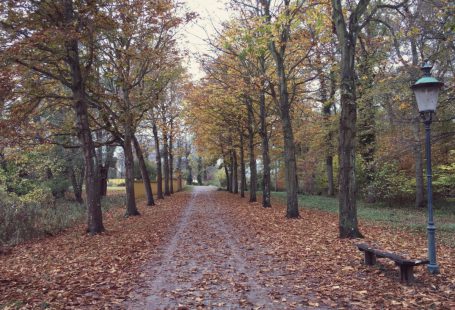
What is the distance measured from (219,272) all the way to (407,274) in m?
3.21

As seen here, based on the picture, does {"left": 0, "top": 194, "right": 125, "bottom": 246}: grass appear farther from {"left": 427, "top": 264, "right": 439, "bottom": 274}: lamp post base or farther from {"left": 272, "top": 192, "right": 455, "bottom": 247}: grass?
{"left": 272, "top": 192, "right": 455, "bottom": 247}: grass

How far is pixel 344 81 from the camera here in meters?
9.61

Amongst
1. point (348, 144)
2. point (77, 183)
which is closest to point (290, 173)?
point (348, 144)

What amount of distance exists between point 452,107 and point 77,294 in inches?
526

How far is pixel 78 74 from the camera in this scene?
40.3 feet

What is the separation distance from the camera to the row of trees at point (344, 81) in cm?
979

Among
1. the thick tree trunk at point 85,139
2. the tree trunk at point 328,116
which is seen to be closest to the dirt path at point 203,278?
the thick tree trunk at point 85,139

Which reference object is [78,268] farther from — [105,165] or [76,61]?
[105,165]

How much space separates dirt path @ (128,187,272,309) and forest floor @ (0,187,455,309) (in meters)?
0.02

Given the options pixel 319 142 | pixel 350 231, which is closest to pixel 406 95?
pixel 350 231

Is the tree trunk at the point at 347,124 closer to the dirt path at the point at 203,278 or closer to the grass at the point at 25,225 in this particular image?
the dirt path at the point at 203,278

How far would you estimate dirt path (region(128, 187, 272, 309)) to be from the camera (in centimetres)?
562

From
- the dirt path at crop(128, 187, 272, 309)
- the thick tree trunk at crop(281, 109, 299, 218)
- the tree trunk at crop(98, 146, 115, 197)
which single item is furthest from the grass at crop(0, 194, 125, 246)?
the tree trunk at crop(98, 146, 115, 197)

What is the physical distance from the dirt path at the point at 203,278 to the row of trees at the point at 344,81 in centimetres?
344
